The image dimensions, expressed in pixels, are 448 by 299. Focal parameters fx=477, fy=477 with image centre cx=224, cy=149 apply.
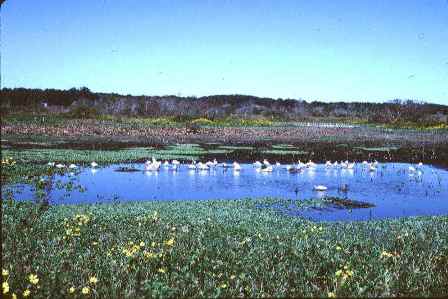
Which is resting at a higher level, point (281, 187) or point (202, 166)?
point (202, 166)

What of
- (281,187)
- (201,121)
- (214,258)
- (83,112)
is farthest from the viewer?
(83,112)

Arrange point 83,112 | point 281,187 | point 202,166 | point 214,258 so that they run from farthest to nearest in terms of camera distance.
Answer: point 83,112 < point 202,166 < point 281,187 < point 214,258

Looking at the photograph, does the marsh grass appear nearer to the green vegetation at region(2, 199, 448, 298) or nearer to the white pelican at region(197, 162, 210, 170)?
the green vegetation at region(2, 199, 448, 298)

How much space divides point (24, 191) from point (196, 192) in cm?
724

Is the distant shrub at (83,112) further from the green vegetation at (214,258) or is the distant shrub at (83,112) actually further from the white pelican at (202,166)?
the green vegetation at (214,258)

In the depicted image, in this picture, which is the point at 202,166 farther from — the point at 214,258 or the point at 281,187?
the point at 214,258

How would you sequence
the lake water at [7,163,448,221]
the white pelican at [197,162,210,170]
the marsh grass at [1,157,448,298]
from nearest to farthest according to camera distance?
the marsh grass at [1,157,448,298] < the lake water at [7,163,448,221] < the white pelican at [197,162,210,170]

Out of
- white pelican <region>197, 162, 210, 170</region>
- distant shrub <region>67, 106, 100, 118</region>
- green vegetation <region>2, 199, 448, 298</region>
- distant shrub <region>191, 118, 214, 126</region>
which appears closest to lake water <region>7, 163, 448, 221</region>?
white pelican <region>197, 162, 210, 170</region>

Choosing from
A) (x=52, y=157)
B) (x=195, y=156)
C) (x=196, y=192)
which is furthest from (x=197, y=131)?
(x=196, y=192)

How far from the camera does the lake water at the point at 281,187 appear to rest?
61.7ft

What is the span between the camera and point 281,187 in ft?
76.2

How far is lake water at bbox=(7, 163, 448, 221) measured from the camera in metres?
18.8

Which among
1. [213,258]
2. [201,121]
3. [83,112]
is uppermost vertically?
[83,112]

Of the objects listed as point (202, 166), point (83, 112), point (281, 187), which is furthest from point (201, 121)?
point (281, 187)
